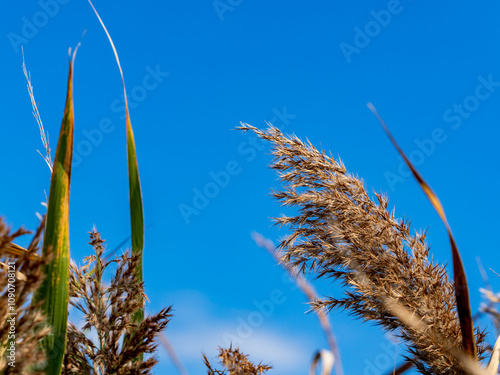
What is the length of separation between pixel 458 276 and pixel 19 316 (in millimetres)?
1510

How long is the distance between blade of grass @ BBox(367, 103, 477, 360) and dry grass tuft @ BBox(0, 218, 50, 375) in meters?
1.20

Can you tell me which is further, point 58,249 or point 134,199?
point 134,199

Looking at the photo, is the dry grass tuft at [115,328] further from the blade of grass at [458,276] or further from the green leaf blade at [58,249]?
the blade of grass at [458,276]

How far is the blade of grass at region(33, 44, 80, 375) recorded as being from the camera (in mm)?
1641

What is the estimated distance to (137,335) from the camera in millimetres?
1702

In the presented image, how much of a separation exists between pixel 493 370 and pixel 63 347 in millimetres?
1677

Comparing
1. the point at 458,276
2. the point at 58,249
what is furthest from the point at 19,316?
the point at 458,276

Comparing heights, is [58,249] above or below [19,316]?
above

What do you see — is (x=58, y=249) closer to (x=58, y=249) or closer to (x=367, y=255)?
(x=58, y=249)

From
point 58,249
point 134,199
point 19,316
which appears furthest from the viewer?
point 134,199

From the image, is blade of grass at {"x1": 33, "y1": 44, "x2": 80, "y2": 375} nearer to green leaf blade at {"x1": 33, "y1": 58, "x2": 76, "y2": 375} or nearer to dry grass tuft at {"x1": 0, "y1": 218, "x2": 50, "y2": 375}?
green leaf blade at {"x1": 33, "y1": 58, "x2": 76, "y2": 375}

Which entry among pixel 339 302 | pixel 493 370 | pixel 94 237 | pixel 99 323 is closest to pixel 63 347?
pixel 99 323

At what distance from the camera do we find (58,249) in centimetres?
170

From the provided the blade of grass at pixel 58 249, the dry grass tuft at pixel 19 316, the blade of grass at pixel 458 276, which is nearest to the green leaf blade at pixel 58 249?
the blade of grass at pixel 58 249
